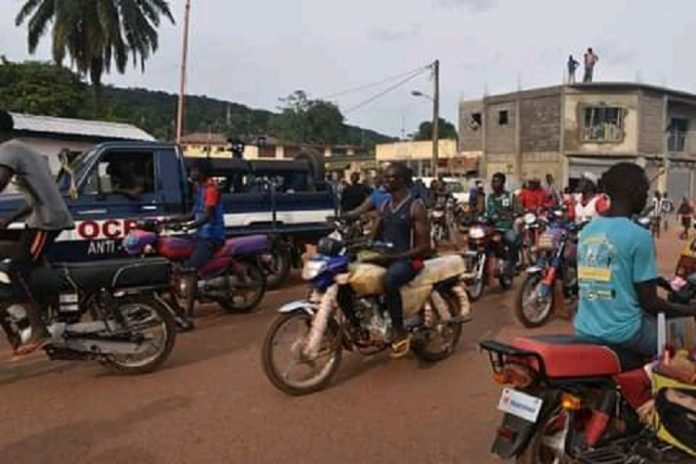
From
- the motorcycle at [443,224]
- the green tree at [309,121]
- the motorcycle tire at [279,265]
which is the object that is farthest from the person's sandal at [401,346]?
the green tree at [309,121]

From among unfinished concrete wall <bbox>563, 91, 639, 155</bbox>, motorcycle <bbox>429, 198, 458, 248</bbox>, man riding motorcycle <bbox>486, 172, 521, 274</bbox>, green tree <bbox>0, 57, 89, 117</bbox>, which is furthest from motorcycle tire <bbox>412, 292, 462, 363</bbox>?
unfinished concrete wall <bbox>563, 91, 639, 155</bbox>

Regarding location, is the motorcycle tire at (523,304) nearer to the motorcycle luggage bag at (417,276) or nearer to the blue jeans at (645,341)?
the motorcycle luggage bag at (417,276)

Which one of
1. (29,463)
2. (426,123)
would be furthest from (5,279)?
(426,123)

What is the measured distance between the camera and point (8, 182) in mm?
5797

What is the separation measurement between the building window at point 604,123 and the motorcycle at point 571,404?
3988cm

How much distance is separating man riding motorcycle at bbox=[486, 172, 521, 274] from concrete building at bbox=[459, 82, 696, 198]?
2972cm

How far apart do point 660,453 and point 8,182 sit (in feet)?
15.2

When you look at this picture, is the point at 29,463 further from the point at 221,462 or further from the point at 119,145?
the point at 119,145

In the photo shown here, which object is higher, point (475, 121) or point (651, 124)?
point (475, 121)

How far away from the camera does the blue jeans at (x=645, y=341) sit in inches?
153

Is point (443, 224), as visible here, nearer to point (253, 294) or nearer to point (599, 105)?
point (253, 294)

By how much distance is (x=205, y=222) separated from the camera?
860cm

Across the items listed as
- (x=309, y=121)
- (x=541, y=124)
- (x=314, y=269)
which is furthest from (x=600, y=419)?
(x=309, y=121)

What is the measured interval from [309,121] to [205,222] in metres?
77.6
